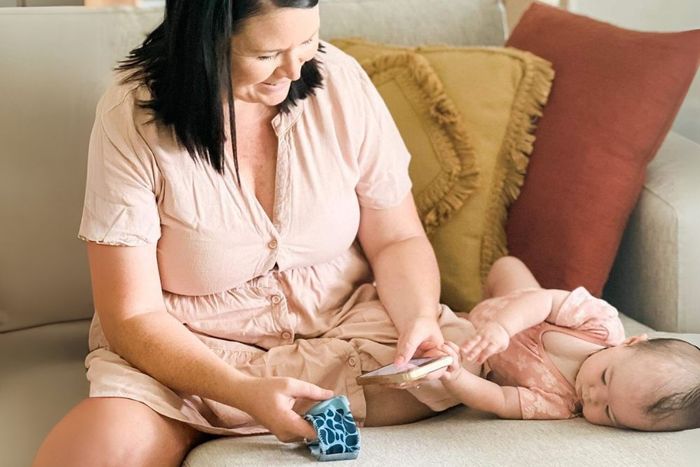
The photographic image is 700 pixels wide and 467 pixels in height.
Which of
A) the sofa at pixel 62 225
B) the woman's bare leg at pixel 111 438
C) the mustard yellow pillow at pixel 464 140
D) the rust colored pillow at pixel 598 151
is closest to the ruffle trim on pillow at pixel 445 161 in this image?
the mustard yellow pillow at pixel 464 140

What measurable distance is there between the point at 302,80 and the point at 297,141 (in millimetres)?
102

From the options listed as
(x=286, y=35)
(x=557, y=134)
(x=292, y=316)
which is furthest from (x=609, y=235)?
(x=286, y=35)

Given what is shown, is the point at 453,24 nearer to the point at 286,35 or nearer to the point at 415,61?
the point at 415,61

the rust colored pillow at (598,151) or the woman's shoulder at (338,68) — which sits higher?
the woman's shoulder at (338,68)

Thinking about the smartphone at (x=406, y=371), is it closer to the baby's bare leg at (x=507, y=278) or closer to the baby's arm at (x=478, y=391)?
the baby's arm at (x=478, y=391)

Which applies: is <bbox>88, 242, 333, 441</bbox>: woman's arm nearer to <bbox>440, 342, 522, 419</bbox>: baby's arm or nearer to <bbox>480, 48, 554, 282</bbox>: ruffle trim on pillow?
<bbox>440, 342, 522, 419</bbox>: baby's arm

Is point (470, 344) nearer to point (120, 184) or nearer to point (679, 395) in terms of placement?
point (679, 395)

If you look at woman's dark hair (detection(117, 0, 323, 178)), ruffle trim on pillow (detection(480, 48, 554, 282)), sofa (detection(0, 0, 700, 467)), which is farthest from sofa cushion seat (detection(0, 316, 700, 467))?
woman's dark hair (detection(117, 0, 323, 178))

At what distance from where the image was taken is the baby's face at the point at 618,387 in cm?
147

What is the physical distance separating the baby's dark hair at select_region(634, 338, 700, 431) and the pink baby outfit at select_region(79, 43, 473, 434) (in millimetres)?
326

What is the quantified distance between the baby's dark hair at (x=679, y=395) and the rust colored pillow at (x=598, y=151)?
15.4 inches

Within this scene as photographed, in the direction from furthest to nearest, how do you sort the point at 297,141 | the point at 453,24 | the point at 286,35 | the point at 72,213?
the point at 453,24 → the point at 72,213 → the point at 297,141 → the point at 286,35

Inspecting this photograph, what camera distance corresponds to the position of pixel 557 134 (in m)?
1.91

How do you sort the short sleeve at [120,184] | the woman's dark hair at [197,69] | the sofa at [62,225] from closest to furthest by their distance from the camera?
the woman's dark hair at [197,69], the short sleeve at [120,184], the sofa at [62,225]
